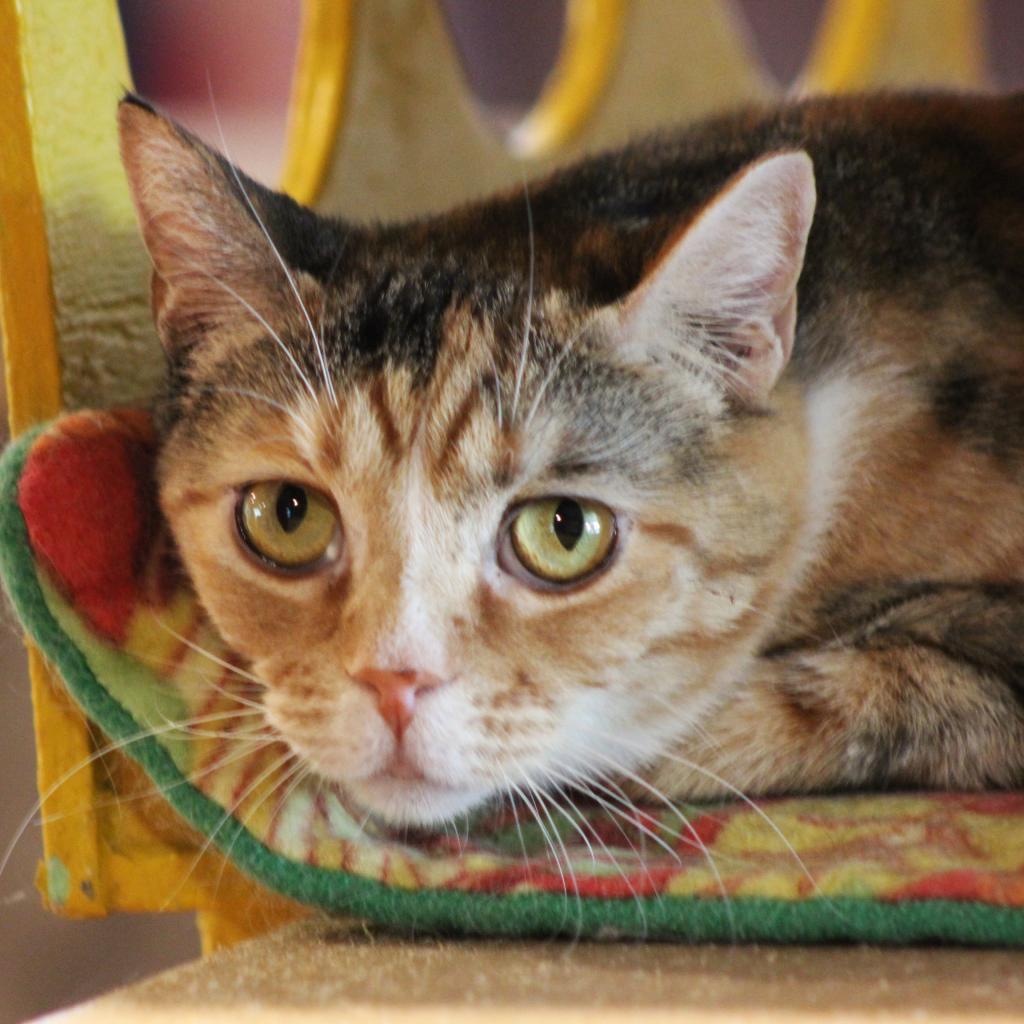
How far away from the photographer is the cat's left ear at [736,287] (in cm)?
105

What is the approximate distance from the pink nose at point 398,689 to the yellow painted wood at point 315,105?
4.63 ft

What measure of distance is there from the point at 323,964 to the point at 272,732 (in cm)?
28

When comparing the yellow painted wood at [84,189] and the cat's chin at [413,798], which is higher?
the yellow painted wood at [84,189]

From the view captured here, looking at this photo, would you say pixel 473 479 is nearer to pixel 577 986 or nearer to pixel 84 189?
pixel 577 986

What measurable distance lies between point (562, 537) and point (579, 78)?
1.71 m

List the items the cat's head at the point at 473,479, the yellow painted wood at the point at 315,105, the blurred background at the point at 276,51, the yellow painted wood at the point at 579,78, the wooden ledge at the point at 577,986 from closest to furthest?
the wooden ledge at the point at 577,986 < the cat's head at the point at 473,479 < the yellow painted wood at the point at 315,105 < the yellow painted wood at the point at 579,78 < the blurred background at the point at 276,51

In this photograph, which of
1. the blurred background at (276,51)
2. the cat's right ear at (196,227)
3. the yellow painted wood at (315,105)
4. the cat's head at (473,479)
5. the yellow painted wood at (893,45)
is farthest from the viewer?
the blurred background at (276,51)

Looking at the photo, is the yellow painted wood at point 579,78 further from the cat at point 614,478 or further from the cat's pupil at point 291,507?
the cat's pupil at point 291,507

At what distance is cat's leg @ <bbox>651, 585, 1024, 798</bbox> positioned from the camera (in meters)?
1.17

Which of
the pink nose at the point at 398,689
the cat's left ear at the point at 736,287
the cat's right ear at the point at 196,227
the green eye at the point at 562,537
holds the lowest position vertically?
the pink nose at the point at 398,689

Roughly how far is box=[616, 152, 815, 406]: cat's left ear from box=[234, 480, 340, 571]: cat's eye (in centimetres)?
34

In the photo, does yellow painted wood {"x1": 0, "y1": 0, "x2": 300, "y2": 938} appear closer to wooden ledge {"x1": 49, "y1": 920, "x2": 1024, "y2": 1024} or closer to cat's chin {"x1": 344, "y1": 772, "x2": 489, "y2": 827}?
cat's chin {"x1": 344, "y1": 772, "x2": 489, "y2": 827}

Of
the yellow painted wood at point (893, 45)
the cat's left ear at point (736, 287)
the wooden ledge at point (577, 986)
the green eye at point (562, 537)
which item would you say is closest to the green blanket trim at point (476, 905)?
the wooden ledge at point (577, 986)

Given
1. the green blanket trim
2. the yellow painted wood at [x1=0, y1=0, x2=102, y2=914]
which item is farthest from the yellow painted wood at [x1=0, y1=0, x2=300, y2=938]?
the green blanket trim
